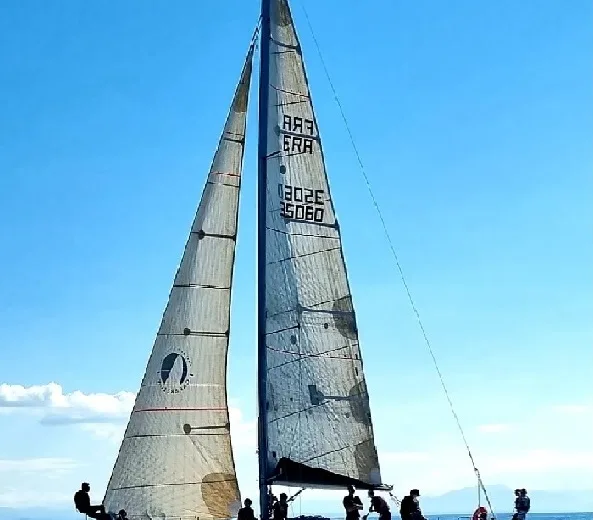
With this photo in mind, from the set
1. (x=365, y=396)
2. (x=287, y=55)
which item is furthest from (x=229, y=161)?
(x=365, y=396)

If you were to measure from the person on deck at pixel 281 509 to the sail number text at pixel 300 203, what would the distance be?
7183 mm

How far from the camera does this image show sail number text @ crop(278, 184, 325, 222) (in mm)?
29500

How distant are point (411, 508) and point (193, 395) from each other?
5.94m

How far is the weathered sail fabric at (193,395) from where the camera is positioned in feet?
88.0

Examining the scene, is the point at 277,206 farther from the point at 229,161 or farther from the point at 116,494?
the point at 116,494

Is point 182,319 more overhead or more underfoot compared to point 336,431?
more overhead

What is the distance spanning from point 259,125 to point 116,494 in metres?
10.2

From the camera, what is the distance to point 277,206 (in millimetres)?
29422

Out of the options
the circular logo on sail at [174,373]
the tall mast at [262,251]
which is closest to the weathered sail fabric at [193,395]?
the circular logo on sail at [174,373]

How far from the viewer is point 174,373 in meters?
27.9

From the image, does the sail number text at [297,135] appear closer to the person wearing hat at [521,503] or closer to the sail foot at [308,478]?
the sail foot at [308,478]

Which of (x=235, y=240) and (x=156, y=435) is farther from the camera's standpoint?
(x=235, y=240)

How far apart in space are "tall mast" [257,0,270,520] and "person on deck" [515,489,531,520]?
6.41 metres

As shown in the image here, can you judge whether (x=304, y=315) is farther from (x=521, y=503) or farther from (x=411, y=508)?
(x=521, y=503)
